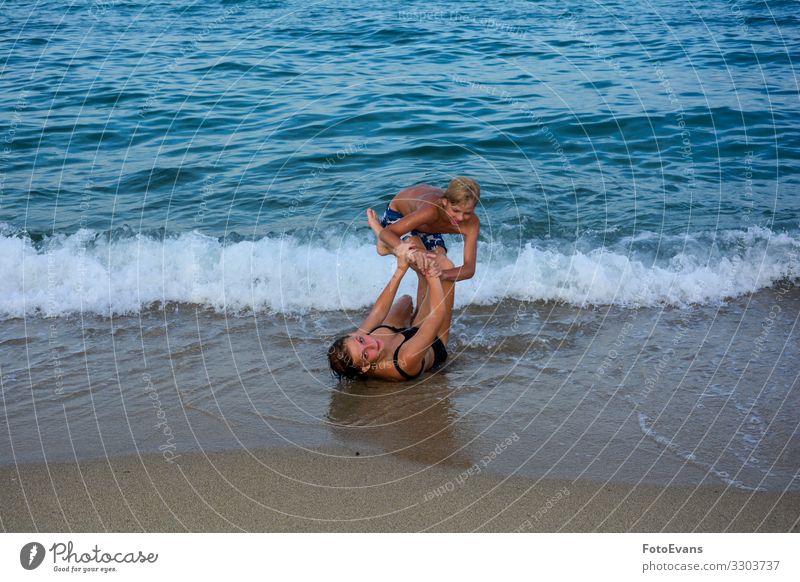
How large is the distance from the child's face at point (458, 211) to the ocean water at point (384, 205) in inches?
53.3

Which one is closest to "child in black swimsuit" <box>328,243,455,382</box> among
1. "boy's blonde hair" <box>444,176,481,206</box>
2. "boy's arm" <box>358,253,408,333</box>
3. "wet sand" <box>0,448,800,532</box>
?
"boy's arm" <box>358,253,408,333</box>

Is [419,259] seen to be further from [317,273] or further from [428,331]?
[317,273]

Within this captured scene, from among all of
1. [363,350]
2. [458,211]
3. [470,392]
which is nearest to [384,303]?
[363,350]

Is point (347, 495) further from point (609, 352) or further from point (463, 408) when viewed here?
point (609, 352)

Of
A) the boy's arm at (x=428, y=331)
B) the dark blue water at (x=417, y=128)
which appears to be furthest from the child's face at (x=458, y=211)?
the dark blue water at (x=417, y=128)

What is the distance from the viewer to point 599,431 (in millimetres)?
6211

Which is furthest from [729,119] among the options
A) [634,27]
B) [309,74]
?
[309,74]

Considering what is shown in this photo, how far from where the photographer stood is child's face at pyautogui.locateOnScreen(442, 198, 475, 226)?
726cm

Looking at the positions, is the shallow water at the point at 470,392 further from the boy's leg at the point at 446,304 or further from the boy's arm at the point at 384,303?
the boy's arm at the point at 384,303

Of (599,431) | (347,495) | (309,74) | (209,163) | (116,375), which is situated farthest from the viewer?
(309,74)

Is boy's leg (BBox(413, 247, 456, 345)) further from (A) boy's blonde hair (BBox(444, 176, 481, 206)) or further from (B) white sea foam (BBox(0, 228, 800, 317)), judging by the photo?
(B) white sea foam (BBox(0, 228, 800, 317))

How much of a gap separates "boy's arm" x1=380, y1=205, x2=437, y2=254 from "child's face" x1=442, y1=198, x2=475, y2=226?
219 millimetres
